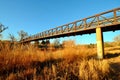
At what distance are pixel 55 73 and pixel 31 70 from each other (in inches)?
31.0

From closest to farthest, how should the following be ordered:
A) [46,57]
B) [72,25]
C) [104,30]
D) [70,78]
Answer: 1. [70,78]
2. [46,57]
3. [104,30]
4. [72,25]

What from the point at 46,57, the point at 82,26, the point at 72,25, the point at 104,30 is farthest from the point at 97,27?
the point at 46,57

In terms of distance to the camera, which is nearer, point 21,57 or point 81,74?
point 81,74

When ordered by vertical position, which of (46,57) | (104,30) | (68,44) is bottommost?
(46,57)

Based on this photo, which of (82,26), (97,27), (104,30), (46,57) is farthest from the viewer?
(82,26)

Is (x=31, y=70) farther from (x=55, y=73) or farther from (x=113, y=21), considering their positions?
(x=113, y=21)

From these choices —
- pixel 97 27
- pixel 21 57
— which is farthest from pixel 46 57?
pixel 97 27

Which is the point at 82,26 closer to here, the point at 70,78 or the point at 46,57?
the point at 46,57

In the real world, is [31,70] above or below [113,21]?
below

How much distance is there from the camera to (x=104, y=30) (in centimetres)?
1416

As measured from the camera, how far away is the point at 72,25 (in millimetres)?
17594

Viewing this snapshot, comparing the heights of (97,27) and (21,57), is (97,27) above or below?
above

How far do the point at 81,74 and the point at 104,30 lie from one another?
10.2m

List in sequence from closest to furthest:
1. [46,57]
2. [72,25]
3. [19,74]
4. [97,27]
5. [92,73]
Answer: [19,74] < [92,73] < [46,57] < [97,27] < [72,25]
